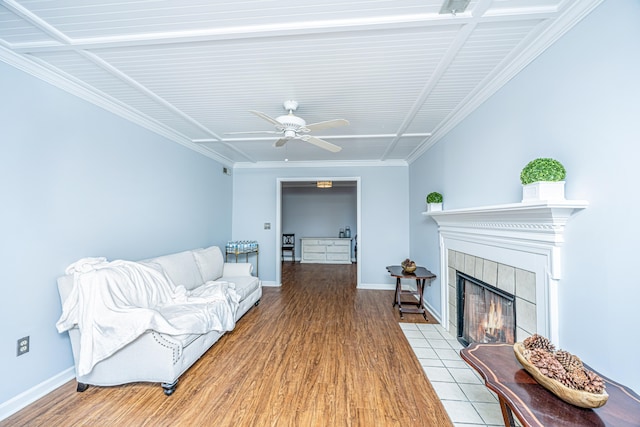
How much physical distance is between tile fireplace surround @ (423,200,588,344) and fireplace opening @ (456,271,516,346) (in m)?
0.10

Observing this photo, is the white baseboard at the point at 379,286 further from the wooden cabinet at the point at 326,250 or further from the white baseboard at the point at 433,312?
the wooden cabinet at the point at 326,250

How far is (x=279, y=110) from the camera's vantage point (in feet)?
9.34

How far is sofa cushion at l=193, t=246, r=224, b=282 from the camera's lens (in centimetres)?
369

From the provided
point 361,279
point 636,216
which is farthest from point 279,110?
point 361,279

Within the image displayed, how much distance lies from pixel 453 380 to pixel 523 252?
125 centimetres

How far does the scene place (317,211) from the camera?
9219 millimetres

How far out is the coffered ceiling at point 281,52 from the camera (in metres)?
1.52

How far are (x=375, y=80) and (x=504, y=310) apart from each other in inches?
89.7

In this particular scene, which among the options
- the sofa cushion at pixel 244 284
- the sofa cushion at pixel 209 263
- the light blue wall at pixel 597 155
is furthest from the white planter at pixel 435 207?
the sofa cushion at pixel 209 263

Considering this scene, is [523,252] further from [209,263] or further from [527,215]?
[209,263]

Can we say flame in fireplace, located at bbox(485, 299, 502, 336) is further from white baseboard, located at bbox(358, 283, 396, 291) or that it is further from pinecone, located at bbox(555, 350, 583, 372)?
white baseboard, located at bbox(358, 283, 396, 291)

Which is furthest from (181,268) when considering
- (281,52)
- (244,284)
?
(281,52)

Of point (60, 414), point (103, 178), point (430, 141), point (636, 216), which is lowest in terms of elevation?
point (60, 414)

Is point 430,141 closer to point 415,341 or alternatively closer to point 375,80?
point 375,80
